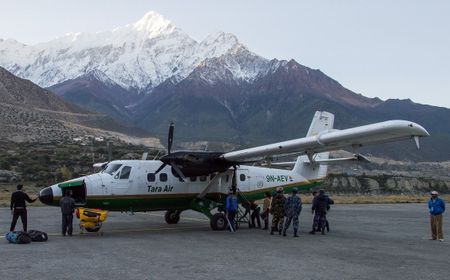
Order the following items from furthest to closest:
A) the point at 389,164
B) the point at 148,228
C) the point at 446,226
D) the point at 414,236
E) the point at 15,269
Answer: the point at 389,164, the point at 446,226, the point at 148,228, the point at 414,236, the point at 15,269

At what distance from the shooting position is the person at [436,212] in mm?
18812

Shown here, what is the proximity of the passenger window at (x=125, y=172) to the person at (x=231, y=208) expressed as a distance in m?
4.14

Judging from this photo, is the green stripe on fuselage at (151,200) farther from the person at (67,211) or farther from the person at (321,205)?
the person at (321,205)

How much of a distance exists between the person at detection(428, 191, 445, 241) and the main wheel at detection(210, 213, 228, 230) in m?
8.00

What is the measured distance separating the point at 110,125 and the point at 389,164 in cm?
9514

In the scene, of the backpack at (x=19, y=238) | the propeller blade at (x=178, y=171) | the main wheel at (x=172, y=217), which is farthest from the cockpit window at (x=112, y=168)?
the backpack at (x=19, y=238)

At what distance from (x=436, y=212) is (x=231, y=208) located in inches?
305

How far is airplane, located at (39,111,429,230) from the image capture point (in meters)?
19.3

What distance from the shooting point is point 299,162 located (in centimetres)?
2700

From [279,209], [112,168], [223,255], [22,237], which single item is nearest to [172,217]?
[112,168]

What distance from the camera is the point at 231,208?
21438 mm

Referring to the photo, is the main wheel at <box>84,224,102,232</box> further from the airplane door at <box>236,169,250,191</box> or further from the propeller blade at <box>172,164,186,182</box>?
the airplane door at <box>236,169,250,191</box>

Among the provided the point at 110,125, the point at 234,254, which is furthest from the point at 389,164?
the point at 234,254

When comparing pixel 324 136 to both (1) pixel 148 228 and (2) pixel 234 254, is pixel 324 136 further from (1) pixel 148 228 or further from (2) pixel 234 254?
(1) pixel 148 228
